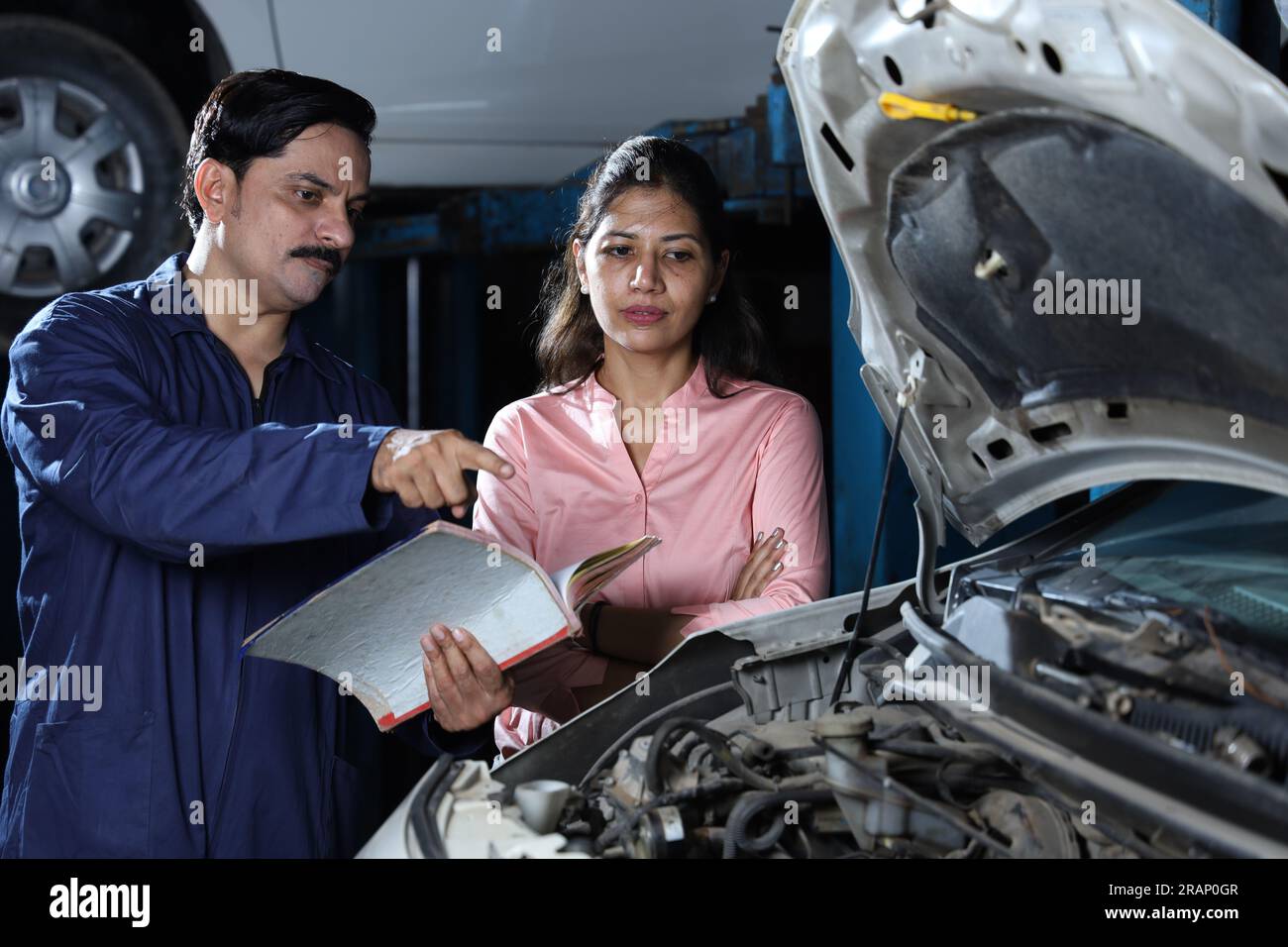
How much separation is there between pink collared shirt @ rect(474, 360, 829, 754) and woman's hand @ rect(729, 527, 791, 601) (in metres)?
0.01

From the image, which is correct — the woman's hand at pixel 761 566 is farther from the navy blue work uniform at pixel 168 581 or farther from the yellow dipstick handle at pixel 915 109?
the yellow dipstick handle at pixel 915 109

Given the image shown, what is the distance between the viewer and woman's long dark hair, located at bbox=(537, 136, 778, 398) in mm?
2426

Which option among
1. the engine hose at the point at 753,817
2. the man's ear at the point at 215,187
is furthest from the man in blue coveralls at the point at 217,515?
the engine hose at the point at 753,817

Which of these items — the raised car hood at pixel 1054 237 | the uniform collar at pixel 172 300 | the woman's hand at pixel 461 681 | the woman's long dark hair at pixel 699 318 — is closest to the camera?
the raised car hood at pixel 1054 237

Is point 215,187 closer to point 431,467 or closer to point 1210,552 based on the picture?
point 431,467

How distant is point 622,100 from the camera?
13.6 ft

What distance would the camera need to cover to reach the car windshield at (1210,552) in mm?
1676

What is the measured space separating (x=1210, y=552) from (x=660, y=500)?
3.31 ft

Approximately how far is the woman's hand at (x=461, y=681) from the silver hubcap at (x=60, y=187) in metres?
2.31

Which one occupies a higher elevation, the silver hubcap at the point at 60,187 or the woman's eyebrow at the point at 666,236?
the silver hubcap at the point at 60,187

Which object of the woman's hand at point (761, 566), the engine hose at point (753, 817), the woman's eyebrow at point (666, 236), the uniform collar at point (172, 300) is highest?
the woman's eyebrow at point (666, 236)
